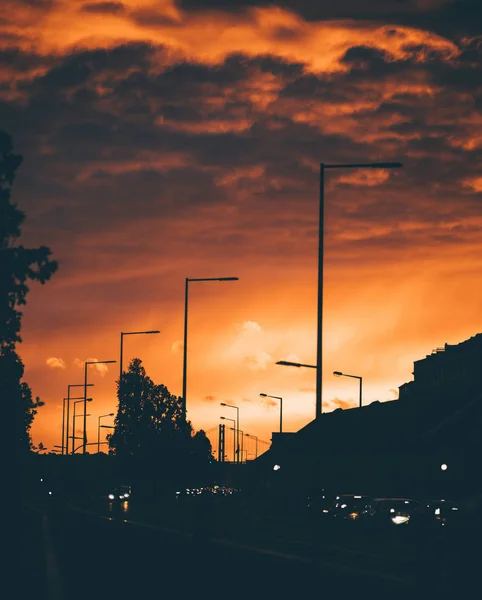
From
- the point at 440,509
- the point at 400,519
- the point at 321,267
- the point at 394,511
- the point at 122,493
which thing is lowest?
the point at 122,493

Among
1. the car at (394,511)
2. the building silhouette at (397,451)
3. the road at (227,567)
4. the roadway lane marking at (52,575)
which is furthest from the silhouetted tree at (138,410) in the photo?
the roadway lane marking at (52,575)

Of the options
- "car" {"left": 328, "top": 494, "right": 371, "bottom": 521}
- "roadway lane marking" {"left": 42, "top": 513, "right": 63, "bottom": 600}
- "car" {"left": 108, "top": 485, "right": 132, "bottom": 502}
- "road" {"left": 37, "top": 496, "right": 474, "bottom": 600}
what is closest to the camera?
"roadway lane marking" {"left": 42, "top": 513, "right": 63, "bottom": 600}

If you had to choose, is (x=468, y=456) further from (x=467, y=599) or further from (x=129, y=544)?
(x=467, y=599)

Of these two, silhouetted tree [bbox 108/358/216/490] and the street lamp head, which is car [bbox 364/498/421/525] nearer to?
the street lamp head

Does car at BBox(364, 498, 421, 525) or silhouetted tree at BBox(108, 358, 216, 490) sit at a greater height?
silhouetted tree at BBox(108, 358, 216, 490)

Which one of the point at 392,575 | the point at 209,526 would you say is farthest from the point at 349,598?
the point at 209,526

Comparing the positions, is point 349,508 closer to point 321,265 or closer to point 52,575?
point 321,265

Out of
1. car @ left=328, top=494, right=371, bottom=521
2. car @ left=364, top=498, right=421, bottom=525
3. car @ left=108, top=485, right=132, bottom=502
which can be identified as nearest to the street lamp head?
car @ left=364, top=498, right=421, bottom=525

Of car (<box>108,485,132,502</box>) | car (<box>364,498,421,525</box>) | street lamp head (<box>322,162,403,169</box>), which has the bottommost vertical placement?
car (<box>108,485,132,502</box>)

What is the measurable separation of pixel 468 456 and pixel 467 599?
7907 cm

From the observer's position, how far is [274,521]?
65.9 m

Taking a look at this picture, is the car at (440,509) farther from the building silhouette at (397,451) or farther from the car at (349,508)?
the building silhouette at (397,451)

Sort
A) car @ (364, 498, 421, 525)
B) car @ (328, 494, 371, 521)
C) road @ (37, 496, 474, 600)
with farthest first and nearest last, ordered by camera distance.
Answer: car @ (328, 494, 371, 521), car @ (364, 498, 421, 525), road @ (37, 496, 474, 600)

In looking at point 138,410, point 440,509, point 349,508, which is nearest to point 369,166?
point 440,509
